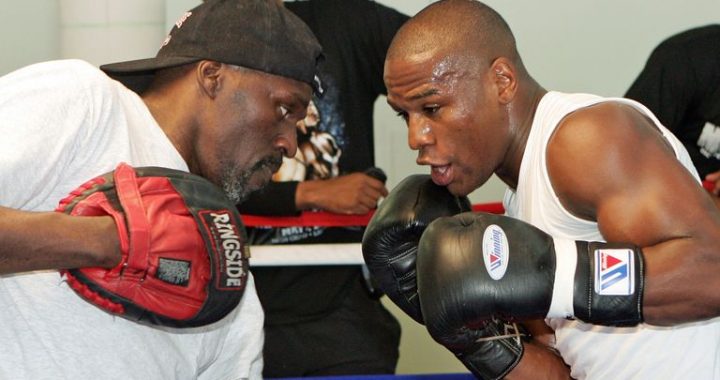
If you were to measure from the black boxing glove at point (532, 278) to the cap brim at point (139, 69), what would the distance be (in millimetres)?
620

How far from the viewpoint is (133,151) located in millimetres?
1847

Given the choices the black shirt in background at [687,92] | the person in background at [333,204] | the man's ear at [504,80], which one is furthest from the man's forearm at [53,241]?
the black shirt in background at [687,92]

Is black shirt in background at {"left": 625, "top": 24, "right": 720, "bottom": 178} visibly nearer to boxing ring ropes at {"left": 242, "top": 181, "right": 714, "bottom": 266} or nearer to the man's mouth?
boxing ring ropes at {"left": 242, "top": 181, "right": 714, "bottom": 266}

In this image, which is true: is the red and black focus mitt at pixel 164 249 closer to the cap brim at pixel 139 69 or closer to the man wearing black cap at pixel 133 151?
the man wearing black cap at pixel 133 151

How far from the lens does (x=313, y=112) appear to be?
3078 mm

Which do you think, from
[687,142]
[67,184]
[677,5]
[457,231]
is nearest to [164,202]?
[67,184]

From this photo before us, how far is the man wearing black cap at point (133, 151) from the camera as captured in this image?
1579 mm

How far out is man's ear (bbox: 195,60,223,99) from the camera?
2.02m

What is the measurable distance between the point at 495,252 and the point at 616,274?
0.19 metres

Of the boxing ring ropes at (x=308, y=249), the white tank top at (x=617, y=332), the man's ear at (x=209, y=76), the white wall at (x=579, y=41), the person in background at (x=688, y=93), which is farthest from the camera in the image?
the white wall at (x=579, y=41)

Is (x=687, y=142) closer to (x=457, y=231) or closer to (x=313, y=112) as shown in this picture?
(x=313, y=112)

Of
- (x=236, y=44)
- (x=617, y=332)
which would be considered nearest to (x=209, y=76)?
(x=236, y=44)

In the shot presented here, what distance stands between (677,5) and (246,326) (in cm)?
247

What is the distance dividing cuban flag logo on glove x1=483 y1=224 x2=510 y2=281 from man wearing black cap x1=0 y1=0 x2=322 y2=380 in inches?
19.3
